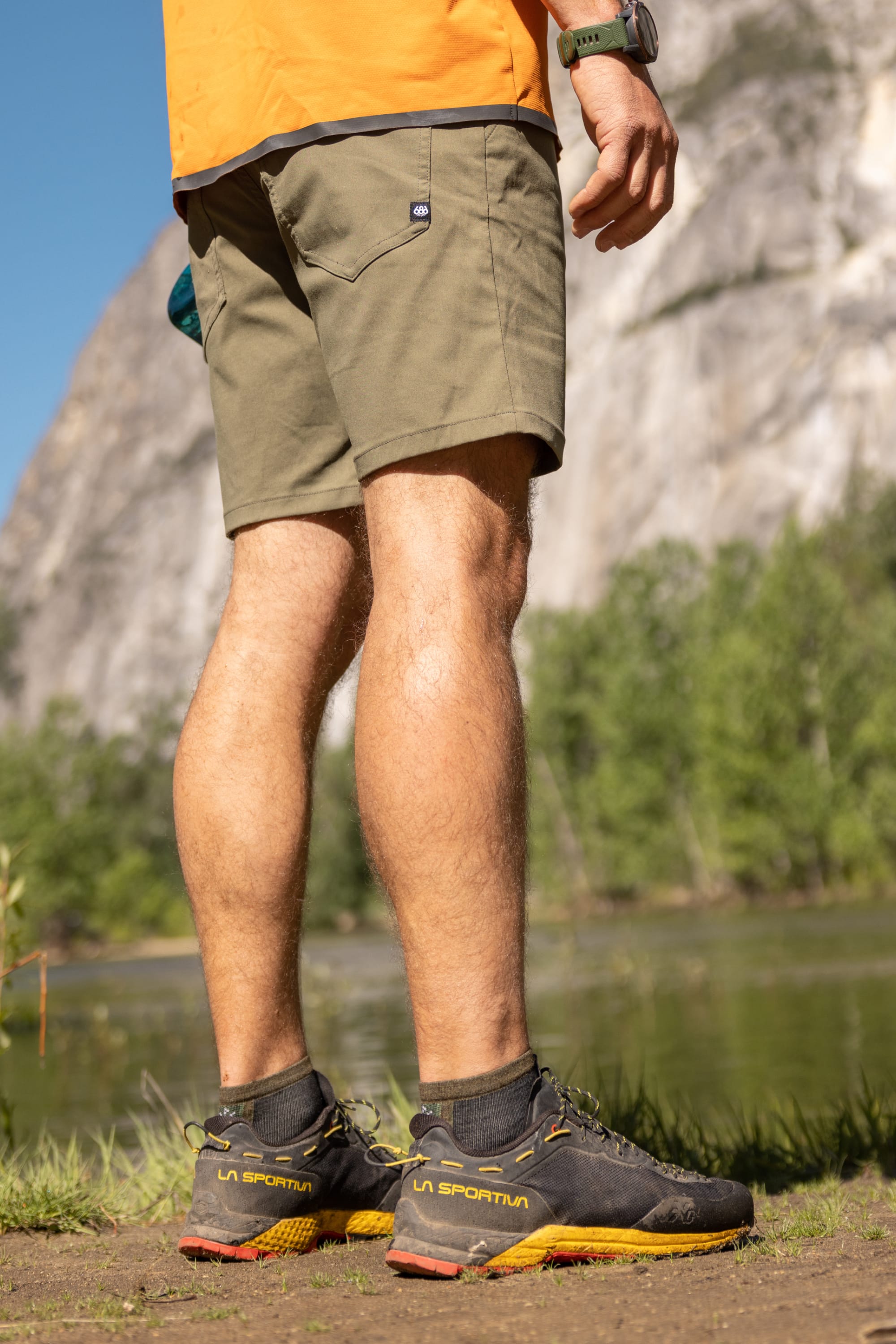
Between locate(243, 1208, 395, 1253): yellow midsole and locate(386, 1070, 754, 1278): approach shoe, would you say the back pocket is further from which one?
locate(243, 1208, 395, 1253): yellow midsole

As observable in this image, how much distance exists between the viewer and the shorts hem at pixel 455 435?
1.58m

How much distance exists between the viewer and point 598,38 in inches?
68.6

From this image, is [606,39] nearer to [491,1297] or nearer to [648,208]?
[648,208]

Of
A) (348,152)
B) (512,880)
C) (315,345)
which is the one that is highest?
(348,152)

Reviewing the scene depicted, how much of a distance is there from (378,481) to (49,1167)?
1364mm

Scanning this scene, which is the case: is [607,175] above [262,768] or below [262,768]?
above

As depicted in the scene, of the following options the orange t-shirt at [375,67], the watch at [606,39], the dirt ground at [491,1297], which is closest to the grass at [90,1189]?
the dirt ground at [491,1297]

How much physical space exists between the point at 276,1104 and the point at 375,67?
1325mm

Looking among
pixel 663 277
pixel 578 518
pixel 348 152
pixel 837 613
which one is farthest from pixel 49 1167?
pixel 663 277

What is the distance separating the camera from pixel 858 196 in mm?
53344

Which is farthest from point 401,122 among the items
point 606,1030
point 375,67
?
point 606,1030

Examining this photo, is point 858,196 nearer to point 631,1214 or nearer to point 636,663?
point 636,663

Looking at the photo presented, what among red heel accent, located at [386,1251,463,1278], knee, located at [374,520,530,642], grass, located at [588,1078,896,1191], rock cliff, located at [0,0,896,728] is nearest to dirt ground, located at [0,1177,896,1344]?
red heel accent, located at [386,1251,463,1278]

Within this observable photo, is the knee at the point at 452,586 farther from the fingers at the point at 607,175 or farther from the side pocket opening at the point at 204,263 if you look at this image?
the side pocket opening at the point at 204,263
